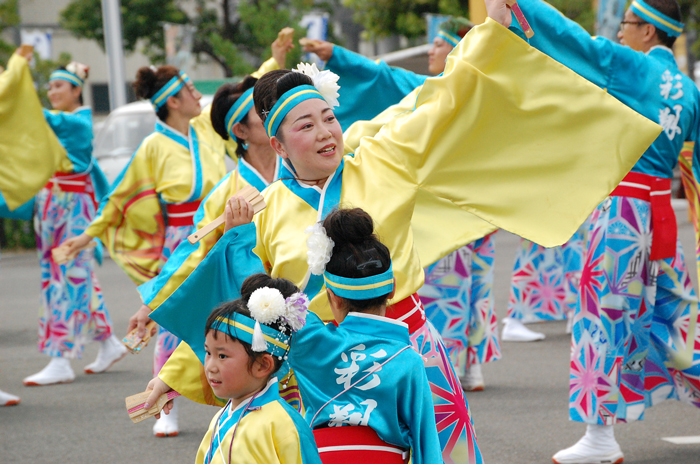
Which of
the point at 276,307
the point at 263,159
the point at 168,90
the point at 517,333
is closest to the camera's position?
the point at 276,307

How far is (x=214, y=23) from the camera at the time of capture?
19.3 meters

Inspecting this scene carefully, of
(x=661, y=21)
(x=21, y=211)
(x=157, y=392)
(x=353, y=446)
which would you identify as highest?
(x=661, y=21)

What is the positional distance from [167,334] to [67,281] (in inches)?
75.4

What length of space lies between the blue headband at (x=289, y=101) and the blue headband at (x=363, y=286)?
0.59m

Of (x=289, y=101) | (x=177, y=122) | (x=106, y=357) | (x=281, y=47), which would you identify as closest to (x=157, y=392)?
(x=289, y=101)

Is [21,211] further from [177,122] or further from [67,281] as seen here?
[177,122]

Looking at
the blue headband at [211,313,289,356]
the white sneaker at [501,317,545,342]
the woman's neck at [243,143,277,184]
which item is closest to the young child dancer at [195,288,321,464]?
the blue headband at [211,313,289,356]

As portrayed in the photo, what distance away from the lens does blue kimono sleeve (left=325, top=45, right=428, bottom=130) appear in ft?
12.9

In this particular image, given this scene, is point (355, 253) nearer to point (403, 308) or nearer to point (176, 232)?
point (403, 308)

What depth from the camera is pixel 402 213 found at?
2359mm

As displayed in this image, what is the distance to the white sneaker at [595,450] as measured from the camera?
11.7ft

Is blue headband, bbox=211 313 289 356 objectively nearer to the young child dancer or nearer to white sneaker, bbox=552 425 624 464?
the young child dancer

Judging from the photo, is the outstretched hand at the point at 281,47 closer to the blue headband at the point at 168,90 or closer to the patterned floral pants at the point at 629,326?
the blue headband at the point at 168,90

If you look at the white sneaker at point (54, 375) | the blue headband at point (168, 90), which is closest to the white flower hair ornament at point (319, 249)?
the blue headband at point (168, 90)
